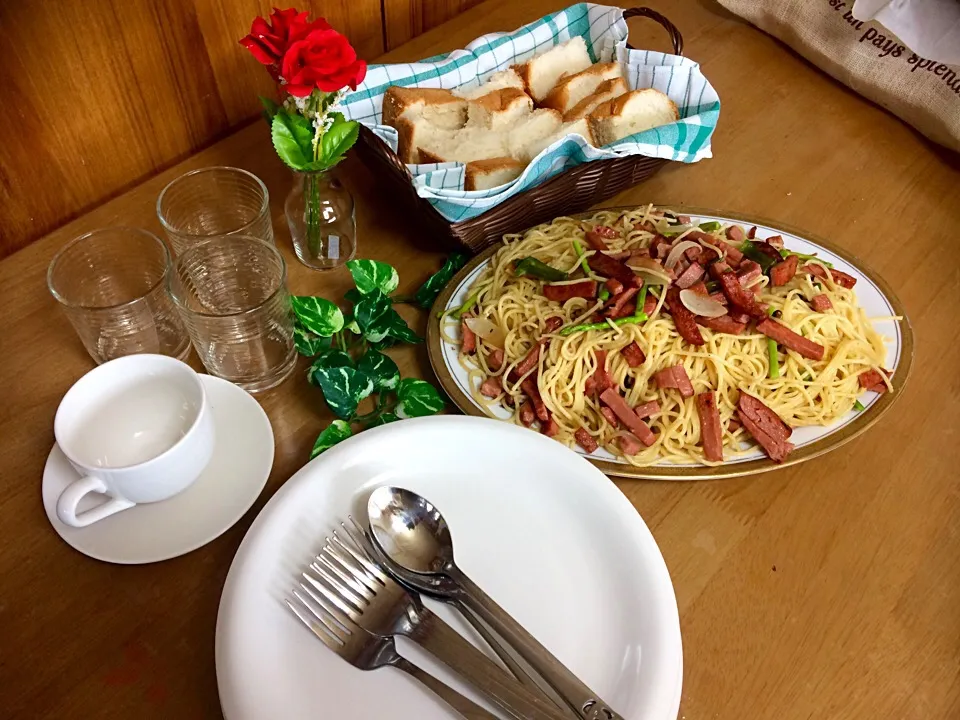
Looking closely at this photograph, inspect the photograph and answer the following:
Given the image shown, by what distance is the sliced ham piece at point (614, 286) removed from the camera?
105 cm

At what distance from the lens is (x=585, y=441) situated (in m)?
0.94

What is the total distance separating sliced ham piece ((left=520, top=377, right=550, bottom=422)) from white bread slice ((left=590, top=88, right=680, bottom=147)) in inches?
19.2

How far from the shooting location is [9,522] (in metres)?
Answer: 0.87

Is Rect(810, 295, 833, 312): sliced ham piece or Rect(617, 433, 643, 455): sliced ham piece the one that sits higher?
Rect(810, 295, 833, 312): sliced ham piece

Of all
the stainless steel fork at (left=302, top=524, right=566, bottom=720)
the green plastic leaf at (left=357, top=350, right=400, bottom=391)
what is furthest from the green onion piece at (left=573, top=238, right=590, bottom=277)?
the stainless steel fork at (left=302, top=524, right=566, bottom=720)

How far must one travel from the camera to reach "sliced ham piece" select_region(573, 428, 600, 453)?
936 millimetres

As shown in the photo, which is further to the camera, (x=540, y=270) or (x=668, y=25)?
(x=668, y=25)

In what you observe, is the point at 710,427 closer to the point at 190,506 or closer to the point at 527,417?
the point at 527,417

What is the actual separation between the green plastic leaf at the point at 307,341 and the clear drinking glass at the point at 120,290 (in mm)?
166

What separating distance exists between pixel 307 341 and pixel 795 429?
670 mm

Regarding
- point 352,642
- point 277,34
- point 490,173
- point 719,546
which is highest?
point 277,34

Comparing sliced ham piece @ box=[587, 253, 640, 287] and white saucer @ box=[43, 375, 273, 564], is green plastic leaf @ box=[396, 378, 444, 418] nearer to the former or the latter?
white saucer @ box=[43, 375, 273, 564]

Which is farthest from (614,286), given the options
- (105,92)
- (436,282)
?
(105,92)

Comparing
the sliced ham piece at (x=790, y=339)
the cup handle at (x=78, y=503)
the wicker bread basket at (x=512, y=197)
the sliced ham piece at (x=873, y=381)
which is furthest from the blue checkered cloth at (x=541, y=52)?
the cup handle at (x=78, y=503)
